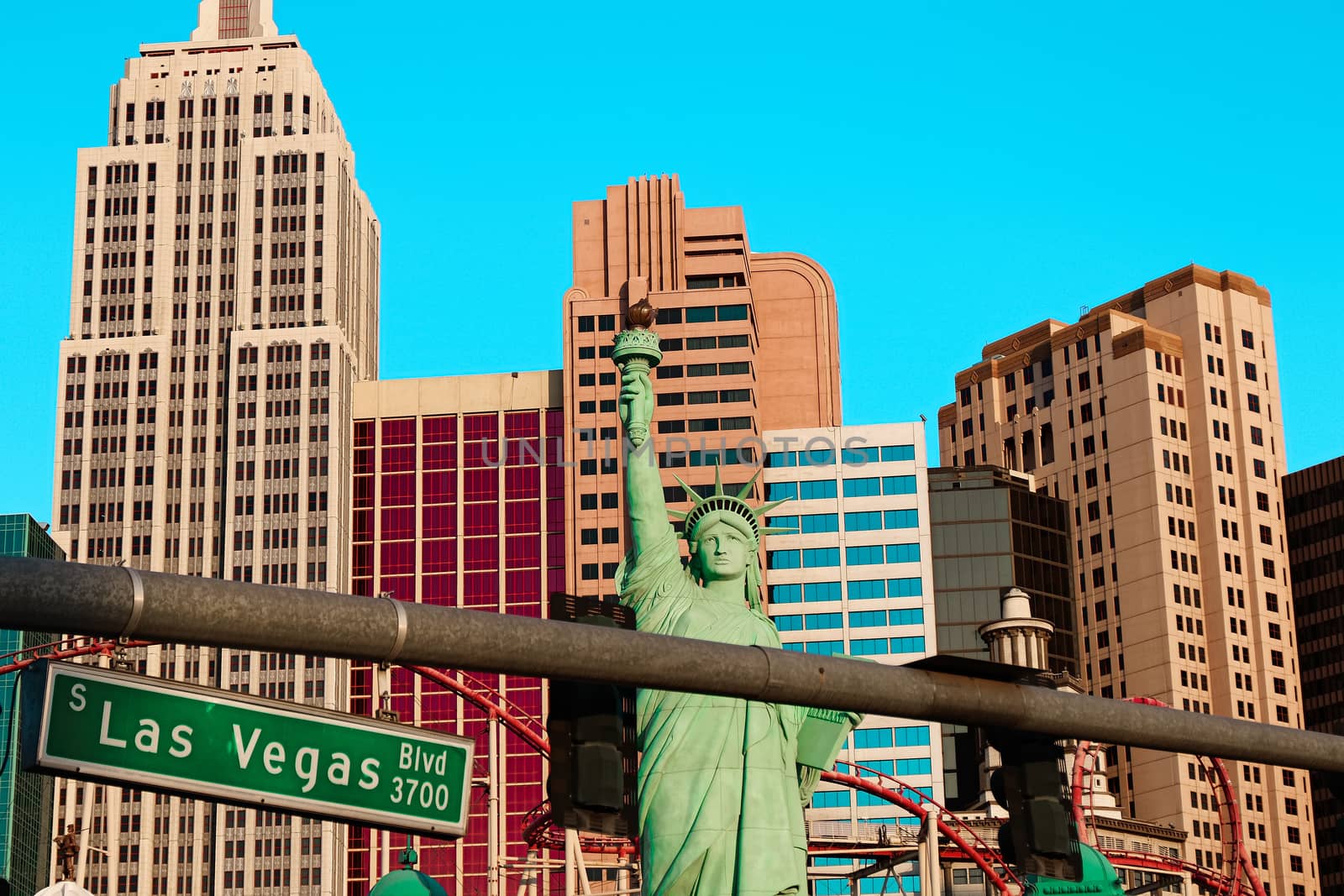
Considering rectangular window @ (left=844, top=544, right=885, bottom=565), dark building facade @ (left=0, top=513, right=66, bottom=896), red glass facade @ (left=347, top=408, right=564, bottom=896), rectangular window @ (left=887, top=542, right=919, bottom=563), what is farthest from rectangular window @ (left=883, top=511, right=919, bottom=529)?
dark building facade @ (left=0, top=513, right=66, bottom=896)

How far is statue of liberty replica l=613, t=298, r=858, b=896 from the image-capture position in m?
22.8

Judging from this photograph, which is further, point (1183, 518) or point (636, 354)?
point (1183, 518)

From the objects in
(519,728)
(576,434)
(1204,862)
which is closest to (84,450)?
(576,434)

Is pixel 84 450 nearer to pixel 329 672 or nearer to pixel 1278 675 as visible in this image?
pixel 329 672

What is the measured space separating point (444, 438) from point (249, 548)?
16498mm

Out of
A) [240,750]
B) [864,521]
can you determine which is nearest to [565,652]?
[240,750]

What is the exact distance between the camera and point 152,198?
128000mm

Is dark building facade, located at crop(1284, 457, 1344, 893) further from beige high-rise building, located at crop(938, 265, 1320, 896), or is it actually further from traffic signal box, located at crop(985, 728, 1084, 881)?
traffic signal box, located at crop(985, 728, 1084, 881)

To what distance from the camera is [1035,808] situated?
9883 millimetres

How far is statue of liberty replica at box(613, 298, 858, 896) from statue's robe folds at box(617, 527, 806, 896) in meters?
0.01

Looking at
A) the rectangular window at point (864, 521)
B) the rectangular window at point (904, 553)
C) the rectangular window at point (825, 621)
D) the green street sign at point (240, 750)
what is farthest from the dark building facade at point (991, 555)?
the green street sign at point (240, 750)

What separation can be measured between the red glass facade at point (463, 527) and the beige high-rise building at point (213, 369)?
3914 millimetres

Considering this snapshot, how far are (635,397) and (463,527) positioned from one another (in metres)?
106

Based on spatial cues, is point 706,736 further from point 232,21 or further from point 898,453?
point 232,21
